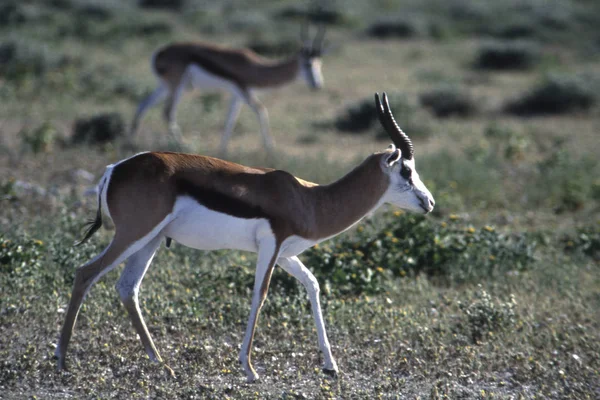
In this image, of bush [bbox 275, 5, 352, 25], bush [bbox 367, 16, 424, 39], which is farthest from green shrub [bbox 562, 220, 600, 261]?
bush [bbox 275, 5, 352, 25]

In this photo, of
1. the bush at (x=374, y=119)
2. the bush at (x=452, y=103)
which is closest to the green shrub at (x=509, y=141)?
the bush at (x=374, y=119)

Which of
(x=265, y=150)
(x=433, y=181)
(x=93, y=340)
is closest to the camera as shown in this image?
(x=93, y=340)

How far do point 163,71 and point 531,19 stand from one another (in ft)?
65.5

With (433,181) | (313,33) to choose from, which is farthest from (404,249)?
(313,33)

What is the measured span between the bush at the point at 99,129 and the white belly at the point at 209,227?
698 cm

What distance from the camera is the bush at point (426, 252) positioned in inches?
310

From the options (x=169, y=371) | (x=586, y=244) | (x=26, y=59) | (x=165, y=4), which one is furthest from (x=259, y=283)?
(x=165, y=4)

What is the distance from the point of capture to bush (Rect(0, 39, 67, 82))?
1669cm

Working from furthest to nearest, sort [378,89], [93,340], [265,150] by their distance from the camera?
[378,89] < [265,150] < [93,340]

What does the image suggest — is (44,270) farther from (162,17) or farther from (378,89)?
(162,17)

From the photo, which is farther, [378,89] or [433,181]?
[378,89]

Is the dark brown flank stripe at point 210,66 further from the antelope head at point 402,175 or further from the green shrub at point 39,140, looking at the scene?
the antelope head at point 402,175

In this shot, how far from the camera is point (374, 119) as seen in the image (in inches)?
593

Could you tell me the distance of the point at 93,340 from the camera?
6.15 m
